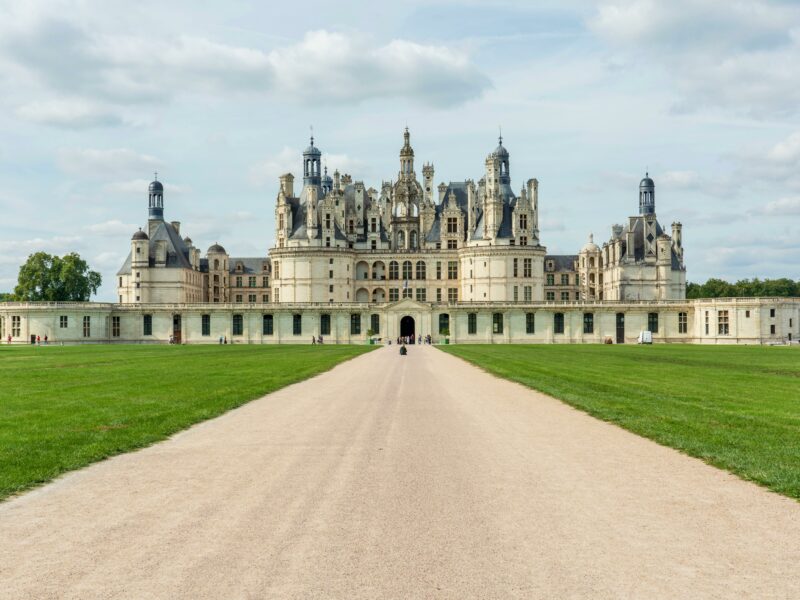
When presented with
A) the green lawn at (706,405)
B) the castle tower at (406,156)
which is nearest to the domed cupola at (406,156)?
the castle tower at (406,156)

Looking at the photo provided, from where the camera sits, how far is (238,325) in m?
107

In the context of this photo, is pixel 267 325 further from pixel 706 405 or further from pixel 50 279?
pixel 706 405

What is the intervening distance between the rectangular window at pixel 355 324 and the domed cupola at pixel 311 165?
25.3 meters

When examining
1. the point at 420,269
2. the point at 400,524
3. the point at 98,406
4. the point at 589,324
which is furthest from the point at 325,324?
the point at 400,524

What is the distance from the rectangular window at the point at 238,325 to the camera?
106625 mm

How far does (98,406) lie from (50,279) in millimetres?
107553

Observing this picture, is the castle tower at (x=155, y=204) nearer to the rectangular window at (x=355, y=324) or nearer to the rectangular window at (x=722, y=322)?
the rectangular window at (x=355, y=324)

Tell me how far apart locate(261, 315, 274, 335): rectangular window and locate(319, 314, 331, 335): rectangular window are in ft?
21.0

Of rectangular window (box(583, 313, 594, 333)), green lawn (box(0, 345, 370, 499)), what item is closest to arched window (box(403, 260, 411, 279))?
rectangular window (box(583, 313, 594, 333))

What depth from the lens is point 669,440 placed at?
1683cm

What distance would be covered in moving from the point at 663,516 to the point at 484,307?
3714 inches

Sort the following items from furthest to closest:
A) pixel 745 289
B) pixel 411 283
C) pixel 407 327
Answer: pixel 745 289 < pixel 411 283 < pixel 407 327

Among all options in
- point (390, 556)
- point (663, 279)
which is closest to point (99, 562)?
point (390, 556)

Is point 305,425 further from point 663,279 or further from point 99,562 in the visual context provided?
point 663,279
